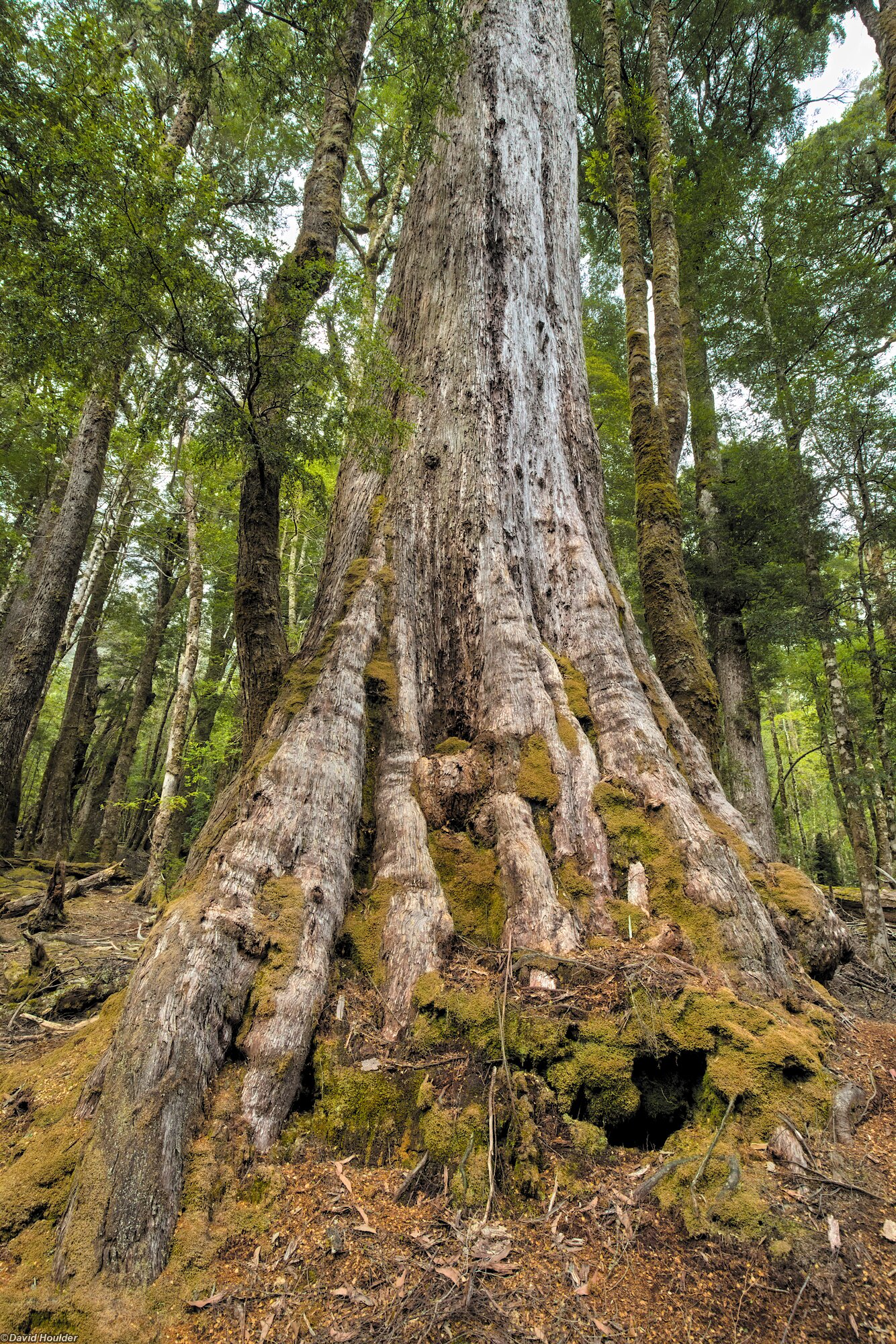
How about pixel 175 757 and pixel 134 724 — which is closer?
pixel 175 757

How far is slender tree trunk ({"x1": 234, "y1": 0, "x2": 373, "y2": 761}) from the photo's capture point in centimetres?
368

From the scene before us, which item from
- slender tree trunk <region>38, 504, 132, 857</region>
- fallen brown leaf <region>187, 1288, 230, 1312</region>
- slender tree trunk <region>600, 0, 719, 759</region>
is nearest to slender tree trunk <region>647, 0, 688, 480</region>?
slender tree trunk <region>600, 0, 719, 759</region>

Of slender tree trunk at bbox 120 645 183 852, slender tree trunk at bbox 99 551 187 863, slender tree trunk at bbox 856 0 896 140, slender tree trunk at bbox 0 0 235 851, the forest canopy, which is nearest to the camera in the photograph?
the forest canopy

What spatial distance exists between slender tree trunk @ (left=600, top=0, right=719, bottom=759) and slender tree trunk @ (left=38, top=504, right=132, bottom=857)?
10870 millimetres

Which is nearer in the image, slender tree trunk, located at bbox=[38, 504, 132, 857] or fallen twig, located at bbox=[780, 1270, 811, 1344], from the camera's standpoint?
fallen twig, located at bbox=[780, 1270, 811, 1344]

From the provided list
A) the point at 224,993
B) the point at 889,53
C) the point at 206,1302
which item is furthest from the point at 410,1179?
the point at 889,53

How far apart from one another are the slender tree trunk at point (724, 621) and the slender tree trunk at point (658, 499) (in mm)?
3832

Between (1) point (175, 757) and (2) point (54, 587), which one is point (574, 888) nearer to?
(2) point (54, 587)

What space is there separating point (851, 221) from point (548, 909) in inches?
525

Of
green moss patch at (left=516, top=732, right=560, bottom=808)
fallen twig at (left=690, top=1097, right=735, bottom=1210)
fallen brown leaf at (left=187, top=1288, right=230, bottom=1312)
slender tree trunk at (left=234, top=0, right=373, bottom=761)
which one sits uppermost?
slender tree trunk at (left=234, top=0, right=373, bottom=761)

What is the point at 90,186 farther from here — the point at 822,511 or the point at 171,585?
the point at 171,585

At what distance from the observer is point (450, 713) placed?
378cm

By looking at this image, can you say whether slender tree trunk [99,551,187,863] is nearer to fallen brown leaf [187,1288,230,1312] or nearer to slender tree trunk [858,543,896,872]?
fallen brown leaf [187,1288,230,1312]

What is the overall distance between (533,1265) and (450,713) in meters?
2.57
